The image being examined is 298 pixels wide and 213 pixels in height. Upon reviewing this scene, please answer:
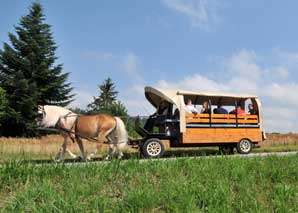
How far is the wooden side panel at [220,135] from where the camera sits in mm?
13258

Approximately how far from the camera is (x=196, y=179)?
5.96 metres

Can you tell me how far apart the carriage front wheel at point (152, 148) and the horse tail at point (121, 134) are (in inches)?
25.1

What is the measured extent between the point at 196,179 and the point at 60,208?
2.18 meters

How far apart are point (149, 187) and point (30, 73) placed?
3515 cm

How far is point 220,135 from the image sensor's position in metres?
13.8

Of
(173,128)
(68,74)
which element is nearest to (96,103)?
(68,74)

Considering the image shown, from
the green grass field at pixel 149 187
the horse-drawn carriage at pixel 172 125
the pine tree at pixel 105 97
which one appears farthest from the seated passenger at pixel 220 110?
the pine tree at pixel 105 97

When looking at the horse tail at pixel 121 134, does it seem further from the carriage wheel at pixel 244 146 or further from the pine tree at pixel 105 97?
the pine tree at pixel 105 97

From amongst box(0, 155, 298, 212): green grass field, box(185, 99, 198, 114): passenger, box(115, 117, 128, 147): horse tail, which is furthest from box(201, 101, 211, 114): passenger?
box(0, 155, 298, 212): green grass field

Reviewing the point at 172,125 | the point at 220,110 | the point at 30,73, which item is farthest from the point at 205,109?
the point at 30,73

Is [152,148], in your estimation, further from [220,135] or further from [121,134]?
[220,135]

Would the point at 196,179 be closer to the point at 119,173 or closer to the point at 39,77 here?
the point at 119,173

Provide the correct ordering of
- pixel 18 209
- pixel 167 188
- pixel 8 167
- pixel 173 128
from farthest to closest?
1. pixel 173 128
2. pixel 8 167
3. pixel 167 188
4. pixel 18 209

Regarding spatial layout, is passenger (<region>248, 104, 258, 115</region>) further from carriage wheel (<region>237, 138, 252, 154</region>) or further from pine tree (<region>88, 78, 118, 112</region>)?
pine tree (<region>88, 78, 118, 112</region>)
